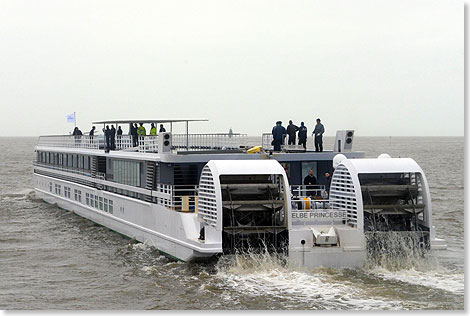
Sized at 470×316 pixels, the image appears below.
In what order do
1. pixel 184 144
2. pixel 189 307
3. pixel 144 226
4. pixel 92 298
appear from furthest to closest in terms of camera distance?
pixel 184 144, pixel 144 226, pixel 92 298, pixel 189 307

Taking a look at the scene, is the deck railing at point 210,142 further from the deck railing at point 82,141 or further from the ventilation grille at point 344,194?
the ventilation grille at point 344,194

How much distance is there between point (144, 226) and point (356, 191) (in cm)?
796

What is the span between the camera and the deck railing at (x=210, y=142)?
2928cm

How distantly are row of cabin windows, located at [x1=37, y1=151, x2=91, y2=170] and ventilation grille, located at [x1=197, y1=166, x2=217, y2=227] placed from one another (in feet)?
43.1

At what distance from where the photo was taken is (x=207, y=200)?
1927cm

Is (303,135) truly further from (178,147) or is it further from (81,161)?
(81,161)

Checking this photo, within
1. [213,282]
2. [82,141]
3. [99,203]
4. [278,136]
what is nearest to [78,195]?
[82,141]

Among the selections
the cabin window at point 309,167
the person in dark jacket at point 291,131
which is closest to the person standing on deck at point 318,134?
the cabin window at point 309,167

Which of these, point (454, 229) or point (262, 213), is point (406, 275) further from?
point (454, 229)

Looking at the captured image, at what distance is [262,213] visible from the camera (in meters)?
20.1

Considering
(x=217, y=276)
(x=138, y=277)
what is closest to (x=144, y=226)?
(x=138, y=277)

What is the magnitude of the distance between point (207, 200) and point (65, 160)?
18.5m

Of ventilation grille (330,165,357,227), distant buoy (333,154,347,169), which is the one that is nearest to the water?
ventilation grille (330,165,357,227)

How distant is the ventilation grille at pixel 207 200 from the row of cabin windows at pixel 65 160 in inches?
517
